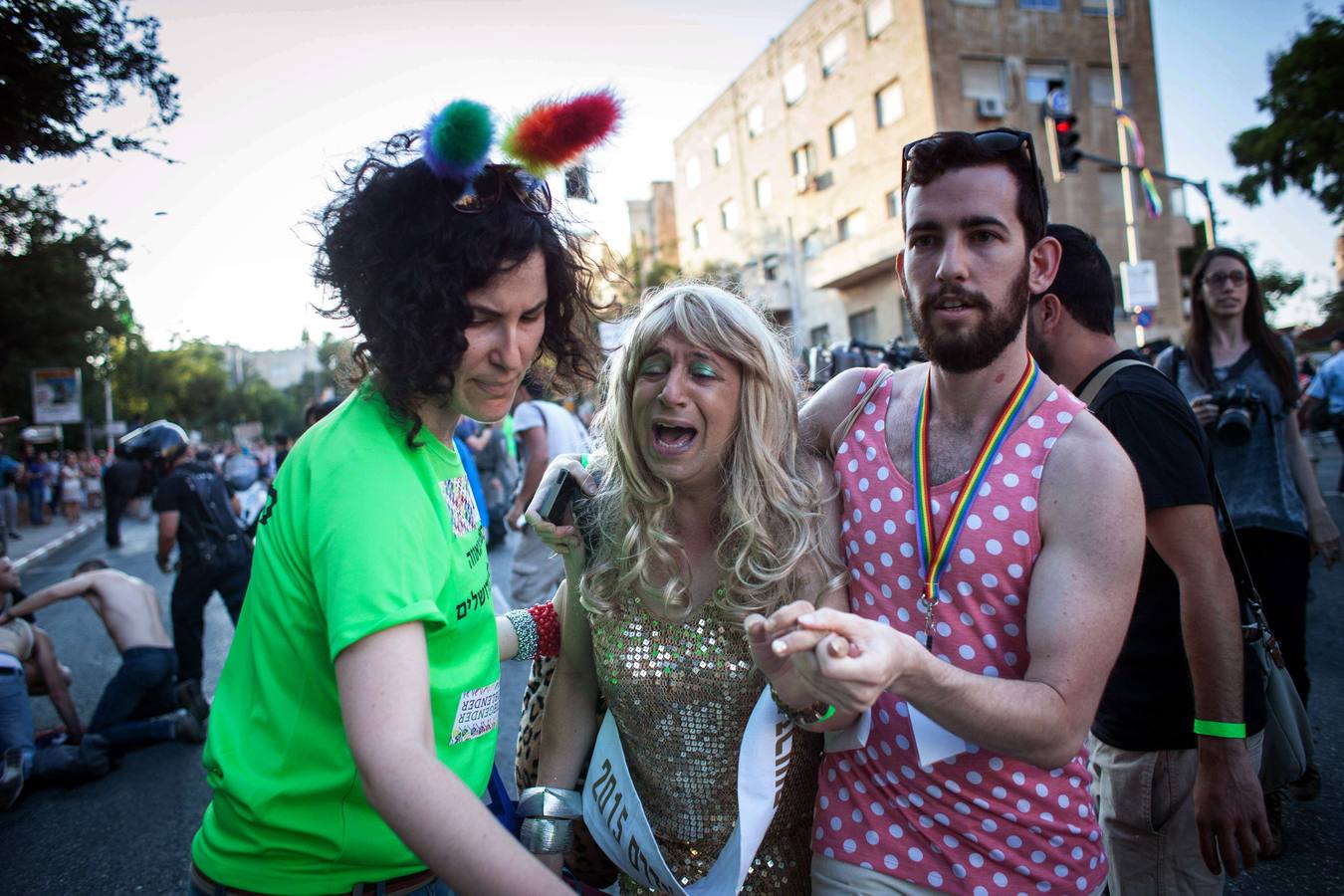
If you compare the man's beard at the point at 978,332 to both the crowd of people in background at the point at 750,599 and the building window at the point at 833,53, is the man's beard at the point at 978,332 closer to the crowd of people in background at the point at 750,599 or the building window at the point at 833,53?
the crowd of people in background at the point at 750,599

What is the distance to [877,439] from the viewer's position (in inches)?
77.6

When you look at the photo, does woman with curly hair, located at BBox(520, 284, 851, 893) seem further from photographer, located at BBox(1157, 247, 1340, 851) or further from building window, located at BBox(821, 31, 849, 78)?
building window, located at BBox(821, 31, 849, 78)

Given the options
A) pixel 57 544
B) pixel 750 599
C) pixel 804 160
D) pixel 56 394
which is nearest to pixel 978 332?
pixel 750 599

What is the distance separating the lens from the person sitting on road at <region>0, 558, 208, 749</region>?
5305 millimetres

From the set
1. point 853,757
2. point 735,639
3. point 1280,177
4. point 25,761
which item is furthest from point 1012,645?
point 1280,177

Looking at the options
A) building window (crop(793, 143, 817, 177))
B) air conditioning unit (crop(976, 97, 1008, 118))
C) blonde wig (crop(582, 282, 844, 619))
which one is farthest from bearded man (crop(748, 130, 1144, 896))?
building window (crop(793, 143, 817, 177))

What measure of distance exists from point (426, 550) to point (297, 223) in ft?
2.92

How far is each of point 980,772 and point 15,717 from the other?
5.51 metres

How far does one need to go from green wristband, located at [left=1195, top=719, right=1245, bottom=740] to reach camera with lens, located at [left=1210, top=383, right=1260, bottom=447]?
7.00 feet

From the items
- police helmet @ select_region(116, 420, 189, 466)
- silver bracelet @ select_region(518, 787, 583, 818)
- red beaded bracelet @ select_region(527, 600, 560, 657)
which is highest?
police helmet @ select_region(116, 420, 189, 466)

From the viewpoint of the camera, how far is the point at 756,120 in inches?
1307

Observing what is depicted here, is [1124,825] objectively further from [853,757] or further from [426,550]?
[426,550]

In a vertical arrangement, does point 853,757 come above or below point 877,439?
below

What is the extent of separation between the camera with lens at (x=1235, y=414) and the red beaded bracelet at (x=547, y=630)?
3.23m
